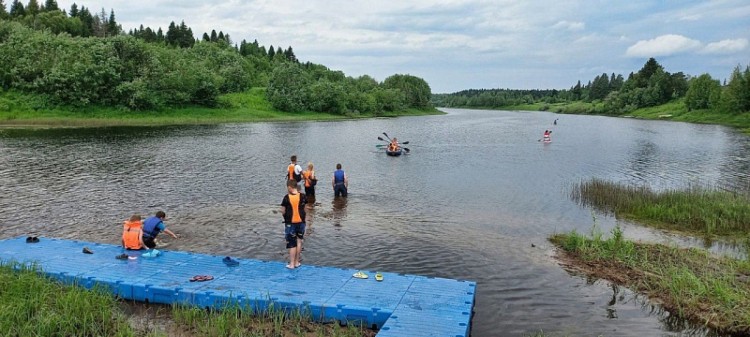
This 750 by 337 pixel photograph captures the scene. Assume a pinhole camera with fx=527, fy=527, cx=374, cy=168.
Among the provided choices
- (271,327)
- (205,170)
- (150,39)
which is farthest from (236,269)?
(150,39)

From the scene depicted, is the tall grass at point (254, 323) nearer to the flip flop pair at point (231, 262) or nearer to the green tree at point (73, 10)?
the flip flop pair at point (231, 262)

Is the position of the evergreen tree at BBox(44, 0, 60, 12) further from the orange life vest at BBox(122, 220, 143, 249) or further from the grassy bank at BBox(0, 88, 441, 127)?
the orange life vest at BBox(122, 220, 143, 249)

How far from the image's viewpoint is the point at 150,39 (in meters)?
153

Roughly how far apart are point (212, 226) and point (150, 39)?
15043cm

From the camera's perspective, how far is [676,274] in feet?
46.7

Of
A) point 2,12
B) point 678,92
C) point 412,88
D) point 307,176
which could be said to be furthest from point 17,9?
point 678,92

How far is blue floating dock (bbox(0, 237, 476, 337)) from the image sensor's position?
10.9 metres

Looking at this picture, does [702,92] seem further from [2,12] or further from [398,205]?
[2,12]

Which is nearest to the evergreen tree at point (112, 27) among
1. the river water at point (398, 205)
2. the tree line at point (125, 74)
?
the tree line at point (125, 74)

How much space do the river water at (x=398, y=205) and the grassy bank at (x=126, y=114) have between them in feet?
61.2

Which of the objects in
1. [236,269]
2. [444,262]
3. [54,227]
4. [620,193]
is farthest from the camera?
[620,193]

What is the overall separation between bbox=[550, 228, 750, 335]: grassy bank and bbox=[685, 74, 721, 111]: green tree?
126 m

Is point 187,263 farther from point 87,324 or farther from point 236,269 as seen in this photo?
point 87,324

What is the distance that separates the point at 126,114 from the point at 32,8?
87595 mm
